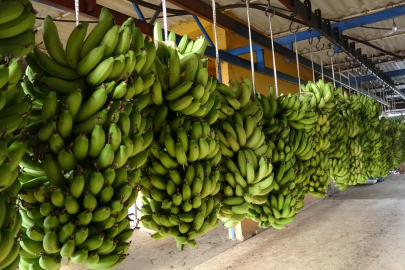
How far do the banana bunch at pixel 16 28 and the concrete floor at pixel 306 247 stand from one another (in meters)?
4.34

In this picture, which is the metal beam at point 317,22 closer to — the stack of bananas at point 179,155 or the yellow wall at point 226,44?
the stack of bananas at point 179,155

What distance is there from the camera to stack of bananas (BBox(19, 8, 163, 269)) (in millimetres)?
779

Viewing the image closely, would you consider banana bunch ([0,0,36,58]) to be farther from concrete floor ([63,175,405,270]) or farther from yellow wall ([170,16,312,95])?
concrete floor ([63,175,405,270])

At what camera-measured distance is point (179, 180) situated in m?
1.12

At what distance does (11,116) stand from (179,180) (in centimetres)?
58

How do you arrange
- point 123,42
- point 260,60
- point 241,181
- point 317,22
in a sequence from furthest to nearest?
point 260,60 → point 317,22 → point 241,181 → point 123,42

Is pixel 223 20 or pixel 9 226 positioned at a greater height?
pixel 223 20

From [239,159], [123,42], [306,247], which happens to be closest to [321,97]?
[239,159]

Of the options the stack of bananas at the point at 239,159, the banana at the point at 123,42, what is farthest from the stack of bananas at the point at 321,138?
the banana at the point at 123,42

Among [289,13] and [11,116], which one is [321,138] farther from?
[289,13]

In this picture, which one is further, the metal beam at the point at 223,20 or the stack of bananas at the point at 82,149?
the metal beam at the point at 223,20

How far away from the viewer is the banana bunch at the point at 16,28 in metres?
0.68

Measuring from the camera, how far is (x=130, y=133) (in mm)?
914

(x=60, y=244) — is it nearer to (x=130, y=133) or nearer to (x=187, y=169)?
(x=130, y=133)
